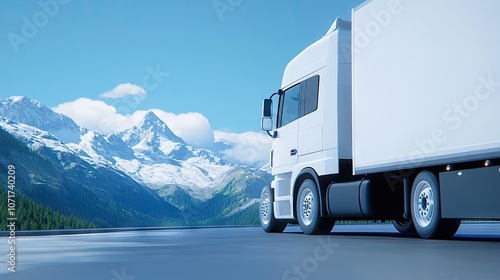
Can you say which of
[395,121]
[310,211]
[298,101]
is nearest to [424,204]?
[395,121]

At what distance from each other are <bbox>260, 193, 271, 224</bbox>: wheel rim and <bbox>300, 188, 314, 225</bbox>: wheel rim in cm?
183

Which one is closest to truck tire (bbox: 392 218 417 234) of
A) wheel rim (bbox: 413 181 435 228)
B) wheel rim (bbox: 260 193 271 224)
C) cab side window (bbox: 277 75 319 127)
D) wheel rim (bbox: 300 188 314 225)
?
wheel rim (bbox: 300 188 314 225)

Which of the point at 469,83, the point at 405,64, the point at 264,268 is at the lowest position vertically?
the point at 264,268

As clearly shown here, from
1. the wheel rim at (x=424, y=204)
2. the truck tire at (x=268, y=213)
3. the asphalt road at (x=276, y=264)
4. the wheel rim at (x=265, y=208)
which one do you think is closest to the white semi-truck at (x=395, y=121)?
the wheel rim at (x=424, y=204)

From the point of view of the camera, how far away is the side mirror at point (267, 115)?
15000 mm

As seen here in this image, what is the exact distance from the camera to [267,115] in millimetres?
15094

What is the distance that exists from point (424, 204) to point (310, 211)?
11.2 feet

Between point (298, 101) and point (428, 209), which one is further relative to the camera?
point (298, 101)

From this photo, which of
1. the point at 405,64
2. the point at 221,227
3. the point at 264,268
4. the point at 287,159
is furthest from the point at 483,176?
the point at 221,227

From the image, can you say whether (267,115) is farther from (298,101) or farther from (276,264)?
(276,264)

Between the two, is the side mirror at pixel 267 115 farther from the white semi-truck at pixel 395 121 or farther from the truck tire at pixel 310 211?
the truck tire at pixel 310 211

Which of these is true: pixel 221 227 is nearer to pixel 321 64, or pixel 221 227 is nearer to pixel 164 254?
pixel 321 64

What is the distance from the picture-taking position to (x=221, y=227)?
23.5 meters

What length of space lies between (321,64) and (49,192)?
6049 inches
